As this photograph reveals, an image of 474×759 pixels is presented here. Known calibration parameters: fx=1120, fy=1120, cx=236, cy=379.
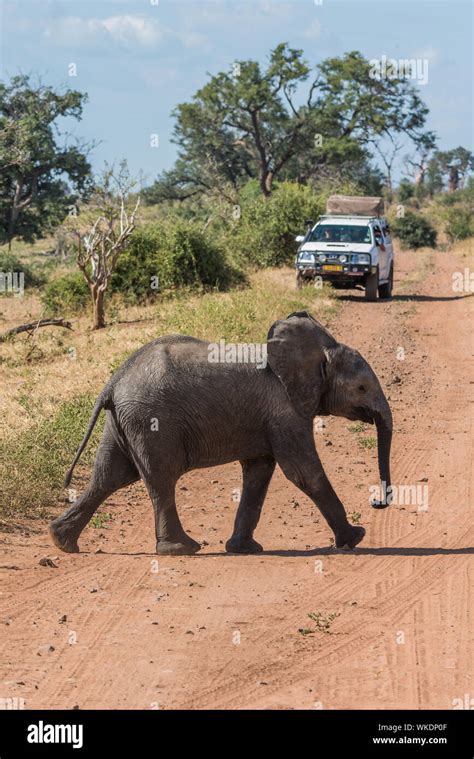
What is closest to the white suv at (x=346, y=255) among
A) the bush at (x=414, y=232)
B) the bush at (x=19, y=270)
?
the bush at (x=19, y=270)

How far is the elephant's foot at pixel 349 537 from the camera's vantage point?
26.0 ft

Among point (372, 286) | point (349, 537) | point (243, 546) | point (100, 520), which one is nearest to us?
point (349, 537)

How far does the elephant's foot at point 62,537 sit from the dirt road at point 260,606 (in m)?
0.10

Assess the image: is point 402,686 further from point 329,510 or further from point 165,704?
point 329,510

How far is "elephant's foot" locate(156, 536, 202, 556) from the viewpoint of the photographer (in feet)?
25.8

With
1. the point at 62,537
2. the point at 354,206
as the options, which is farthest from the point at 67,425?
the point at 354,206

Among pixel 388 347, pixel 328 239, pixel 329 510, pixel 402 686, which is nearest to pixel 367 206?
pixel 328 239

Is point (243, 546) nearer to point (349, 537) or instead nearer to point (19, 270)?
point (349, 537)

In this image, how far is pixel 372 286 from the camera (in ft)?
77.7

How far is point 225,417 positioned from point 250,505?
708 mm

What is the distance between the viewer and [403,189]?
Result: 7550cm

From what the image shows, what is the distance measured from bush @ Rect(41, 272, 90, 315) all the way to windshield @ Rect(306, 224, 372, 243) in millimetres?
5017

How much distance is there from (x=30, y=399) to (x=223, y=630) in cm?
719

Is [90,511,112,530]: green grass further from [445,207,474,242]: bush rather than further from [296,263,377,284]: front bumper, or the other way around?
[445,207,474,242]: bush
